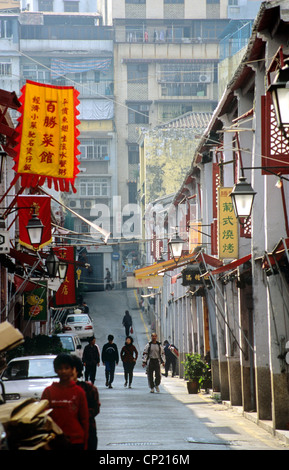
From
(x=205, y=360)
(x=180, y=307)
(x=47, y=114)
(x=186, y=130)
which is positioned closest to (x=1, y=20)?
(x=186, y=130)

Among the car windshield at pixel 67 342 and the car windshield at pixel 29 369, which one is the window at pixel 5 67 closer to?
the car windshield at pixel 67 342

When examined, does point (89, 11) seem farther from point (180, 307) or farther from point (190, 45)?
point (180, 307)

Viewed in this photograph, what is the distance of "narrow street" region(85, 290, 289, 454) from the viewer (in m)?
13.2

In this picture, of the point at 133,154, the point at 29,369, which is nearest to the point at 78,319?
the point at 29,369

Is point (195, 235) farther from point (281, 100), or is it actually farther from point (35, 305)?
point (281, 100)

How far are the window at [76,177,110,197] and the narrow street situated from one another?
47374 mm

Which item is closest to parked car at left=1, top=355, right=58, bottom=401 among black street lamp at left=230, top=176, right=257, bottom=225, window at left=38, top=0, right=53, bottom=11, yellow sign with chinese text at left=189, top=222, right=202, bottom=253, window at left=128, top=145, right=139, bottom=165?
black street lamp at left=230, top=176, right=257, bottom=225

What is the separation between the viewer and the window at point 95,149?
77.9 metres

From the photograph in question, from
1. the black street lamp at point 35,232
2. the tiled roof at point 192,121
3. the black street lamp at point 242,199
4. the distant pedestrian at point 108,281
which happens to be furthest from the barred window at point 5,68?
the black street lamp at point 242,199

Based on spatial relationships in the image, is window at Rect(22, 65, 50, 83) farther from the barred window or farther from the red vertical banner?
the red vertical banner

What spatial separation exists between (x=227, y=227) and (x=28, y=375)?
249 inches

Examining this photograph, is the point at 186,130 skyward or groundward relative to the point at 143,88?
groundward
